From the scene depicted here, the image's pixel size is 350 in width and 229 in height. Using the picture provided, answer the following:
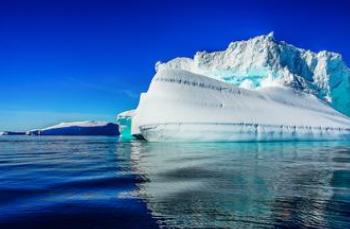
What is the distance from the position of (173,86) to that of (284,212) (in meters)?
37.4

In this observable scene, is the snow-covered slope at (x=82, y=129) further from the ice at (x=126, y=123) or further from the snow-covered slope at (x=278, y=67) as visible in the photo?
the snow-covered slope at (x=278, y=67)

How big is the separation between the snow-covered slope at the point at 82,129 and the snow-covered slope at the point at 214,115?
90.5 metres

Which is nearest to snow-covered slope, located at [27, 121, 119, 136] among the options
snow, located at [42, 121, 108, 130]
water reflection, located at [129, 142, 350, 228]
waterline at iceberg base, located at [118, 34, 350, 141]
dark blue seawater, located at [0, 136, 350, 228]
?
snow, located at [42, 121, 108, 130]

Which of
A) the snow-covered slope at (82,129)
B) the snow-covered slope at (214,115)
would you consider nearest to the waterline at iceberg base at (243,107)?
the snow-covered slope at (214,115)

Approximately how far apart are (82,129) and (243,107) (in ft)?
316

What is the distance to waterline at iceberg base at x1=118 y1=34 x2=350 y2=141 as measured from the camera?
41.7 metres

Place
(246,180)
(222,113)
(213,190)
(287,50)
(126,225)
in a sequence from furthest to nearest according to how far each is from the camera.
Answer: (287,50) < (222,113) < (246,180) < (213,190) < (126,225)

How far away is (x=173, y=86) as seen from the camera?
44969 mm

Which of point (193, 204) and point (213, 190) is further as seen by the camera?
point (213, 190)

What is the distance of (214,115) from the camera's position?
141ft

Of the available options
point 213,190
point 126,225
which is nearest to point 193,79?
point 213,190

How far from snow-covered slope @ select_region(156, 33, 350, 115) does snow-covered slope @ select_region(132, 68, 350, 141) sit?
1962cm

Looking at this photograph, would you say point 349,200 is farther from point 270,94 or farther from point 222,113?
point 270,94

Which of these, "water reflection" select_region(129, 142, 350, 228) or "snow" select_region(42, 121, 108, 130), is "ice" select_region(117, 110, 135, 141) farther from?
"snow" select_region(42, 121, 108, 130)
